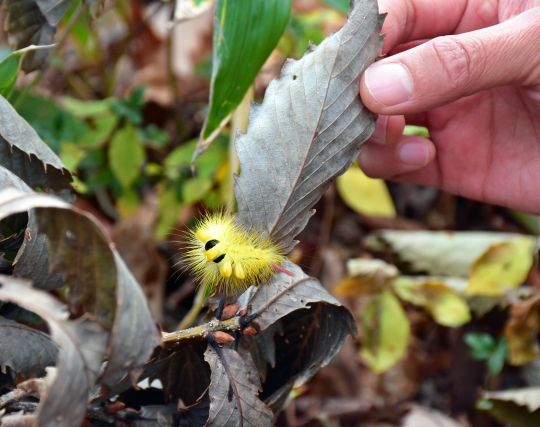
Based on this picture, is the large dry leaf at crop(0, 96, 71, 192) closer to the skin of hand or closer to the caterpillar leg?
the caterpillar leg

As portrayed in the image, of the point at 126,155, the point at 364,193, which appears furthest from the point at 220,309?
the point at 364,193

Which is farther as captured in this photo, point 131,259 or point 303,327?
point 131,259

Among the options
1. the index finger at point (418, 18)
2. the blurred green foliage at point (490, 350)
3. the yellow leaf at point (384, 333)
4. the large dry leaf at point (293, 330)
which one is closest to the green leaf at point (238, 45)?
the index finger at point (418, 18)

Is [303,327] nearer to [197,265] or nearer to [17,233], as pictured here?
[197,265]

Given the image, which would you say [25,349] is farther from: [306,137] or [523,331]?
[523,331]

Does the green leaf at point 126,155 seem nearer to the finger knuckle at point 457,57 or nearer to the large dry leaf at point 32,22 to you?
the large dry leaf at point 32,22

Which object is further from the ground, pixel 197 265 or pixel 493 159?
pixel 197 265

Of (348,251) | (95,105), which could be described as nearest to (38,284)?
(95,105)
